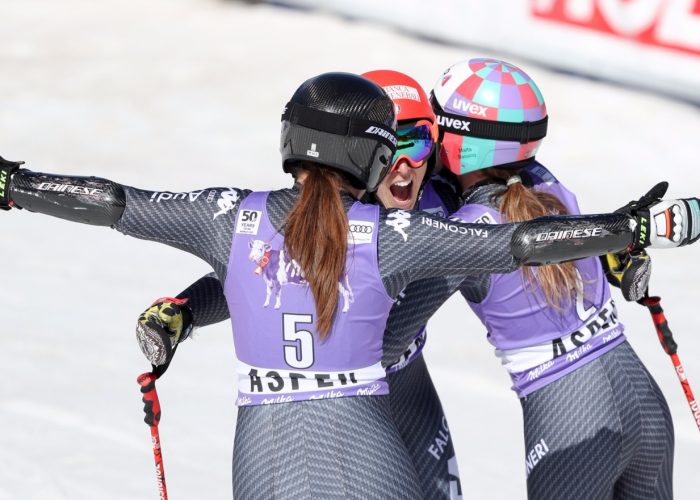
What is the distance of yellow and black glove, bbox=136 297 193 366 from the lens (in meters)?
3.67

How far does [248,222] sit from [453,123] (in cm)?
133

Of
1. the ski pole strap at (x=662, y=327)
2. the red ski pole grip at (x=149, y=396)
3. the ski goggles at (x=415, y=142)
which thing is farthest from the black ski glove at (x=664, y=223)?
the red ski pole grip at (x=149, y=396)

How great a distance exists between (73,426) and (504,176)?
9.82 feet

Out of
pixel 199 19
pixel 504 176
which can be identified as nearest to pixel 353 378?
pixel 504 176

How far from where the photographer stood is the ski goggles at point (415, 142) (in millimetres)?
4258

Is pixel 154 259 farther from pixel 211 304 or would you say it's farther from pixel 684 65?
pixel 684 65

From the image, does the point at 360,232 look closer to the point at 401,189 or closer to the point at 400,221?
the point at 400,221

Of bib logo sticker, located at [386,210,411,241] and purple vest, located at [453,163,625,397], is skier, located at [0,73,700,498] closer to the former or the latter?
bib logo sticker, located at [386,210,411,241]

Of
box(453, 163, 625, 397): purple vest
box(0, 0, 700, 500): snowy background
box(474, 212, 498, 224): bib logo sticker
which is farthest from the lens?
box(0, 0, 700, 500): snowy background

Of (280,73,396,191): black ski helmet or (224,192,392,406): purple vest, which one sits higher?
(280,73,396,191): black ski helmet

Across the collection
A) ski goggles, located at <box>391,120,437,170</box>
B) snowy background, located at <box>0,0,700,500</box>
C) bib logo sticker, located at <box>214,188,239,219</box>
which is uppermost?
snowy background, located at <box>0,0,700,500</box>

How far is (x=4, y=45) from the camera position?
13734 millimetres

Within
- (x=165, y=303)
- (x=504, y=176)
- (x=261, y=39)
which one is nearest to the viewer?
(x=165, y=303)

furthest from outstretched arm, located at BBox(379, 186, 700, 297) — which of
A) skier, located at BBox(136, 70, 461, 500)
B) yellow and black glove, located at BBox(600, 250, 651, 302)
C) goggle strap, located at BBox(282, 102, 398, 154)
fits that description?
yellow and black glove, located at BBox(600, 250, 651, 302)
